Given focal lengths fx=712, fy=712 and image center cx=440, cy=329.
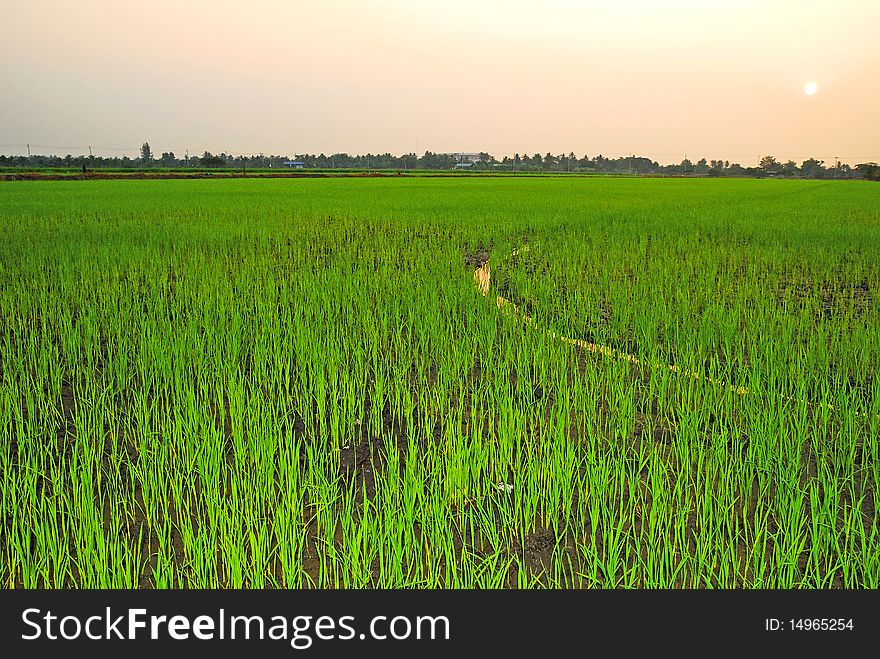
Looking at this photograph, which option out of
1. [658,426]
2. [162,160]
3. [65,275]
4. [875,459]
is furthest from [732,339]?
[162,160]

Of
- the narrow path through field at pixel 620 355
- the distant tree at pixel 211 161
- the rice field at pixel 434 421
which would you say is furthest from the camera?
the distant tree at pixel 211 161

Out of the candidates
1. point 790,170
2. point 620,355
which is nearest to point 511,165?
point 790,170

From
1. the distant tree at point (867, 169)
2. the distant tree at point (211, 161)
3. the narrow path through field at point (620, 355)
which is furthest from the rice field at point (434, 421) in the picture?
the distant tree at point (867, 169)

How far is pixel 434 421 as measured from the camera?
3156 millimetres

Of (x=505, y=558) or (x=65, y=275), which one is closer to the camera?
(x=505, y=558)

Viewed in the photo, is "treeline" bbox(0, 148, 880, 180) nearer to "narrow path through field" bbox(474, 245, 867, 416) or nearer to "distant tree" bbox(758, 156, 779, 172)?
"distant tree" bbox(758, 156, 779, 172)

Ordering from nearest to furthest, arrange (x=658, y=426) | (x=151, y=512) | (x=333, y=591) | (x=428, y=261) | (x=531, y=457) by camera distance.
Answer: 1. (x=333, y=591)
2. (x=151, y=512)
3. (x=531, y=457)
4. (x=658, y=426)
5. (x=428, y=261)

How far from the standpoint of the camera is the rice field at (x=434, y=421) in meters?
2.02

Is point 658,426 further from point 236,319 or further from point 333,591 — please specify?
point 236,319

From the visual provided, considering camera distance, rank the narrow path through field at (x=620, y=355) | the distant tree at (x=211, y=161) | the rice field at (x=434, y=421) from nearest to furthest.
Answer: the rice field at (x=434, y=421) < the narrow path through field at (x=620, y=355) < the distant tree at (x=211, y=161)

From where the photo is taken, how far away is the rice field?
2.02 m

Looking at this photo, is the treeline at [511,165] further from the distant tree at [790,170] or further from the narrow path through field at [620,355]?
the narrow path through field at [620,355]

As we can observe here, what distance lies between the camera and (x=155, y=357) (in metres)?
3.71

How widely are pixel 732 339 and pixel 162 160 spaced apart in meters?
72.1
